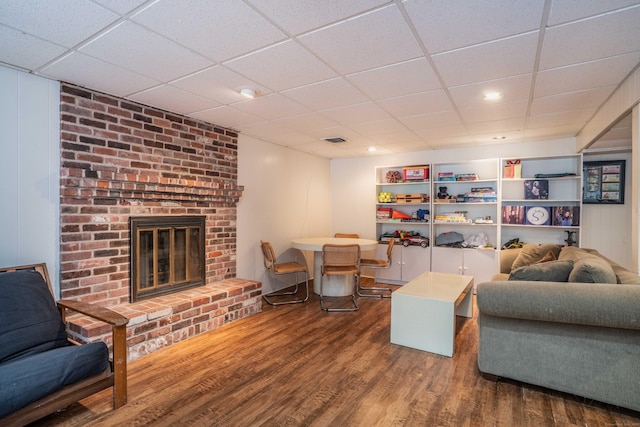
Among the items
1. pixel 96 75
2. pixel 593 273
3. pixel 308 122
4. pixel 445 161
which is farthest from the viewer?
pixel 445 161

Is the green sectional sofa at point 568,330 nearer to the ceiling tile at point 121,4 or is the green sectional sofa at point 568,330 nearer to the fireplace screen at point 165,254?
the ceiling tile at point 121,4

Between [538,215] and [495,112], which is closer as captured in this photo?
[495,112]

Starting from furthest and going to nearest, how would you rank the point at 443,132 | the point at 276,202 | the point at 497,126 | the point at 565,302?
the point at 276,202 < the point at 443,132 < the point at 497,126 < the point at 565,302

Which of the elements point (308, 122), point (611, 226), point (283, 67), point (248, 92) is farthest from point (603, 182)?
point (248, 92)

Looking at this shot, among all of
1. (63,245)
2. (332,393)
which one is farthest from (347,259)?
(63,245)

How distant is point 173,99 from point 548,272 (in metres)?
3.50

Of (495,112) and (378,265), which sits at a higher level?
(495,112)

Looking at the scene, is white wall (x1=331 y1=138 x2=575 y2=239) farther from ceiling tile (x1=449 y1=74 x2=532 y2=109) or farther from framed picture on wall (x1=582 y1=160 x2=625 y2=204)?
ceiling tile (x1=449 y1=74 x2=532 y2=109)

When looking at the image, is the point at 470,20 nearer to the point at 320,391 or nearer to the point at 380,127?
the point at 380,127

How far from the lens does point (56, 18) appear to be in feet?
5.86

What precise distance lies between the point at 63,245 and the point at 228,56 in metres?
2.03

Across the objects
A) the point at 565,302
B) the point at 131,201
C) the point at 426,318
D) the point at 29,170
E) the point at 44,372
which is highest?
the point at 29,170

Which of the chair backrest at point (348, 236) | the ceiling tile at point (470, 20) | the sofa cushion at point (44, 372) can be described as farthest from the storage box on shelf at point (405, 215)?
the sofa cushion at point (44, 372)

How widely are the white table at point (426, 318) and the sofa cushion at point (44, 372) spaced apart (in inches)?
91.7
